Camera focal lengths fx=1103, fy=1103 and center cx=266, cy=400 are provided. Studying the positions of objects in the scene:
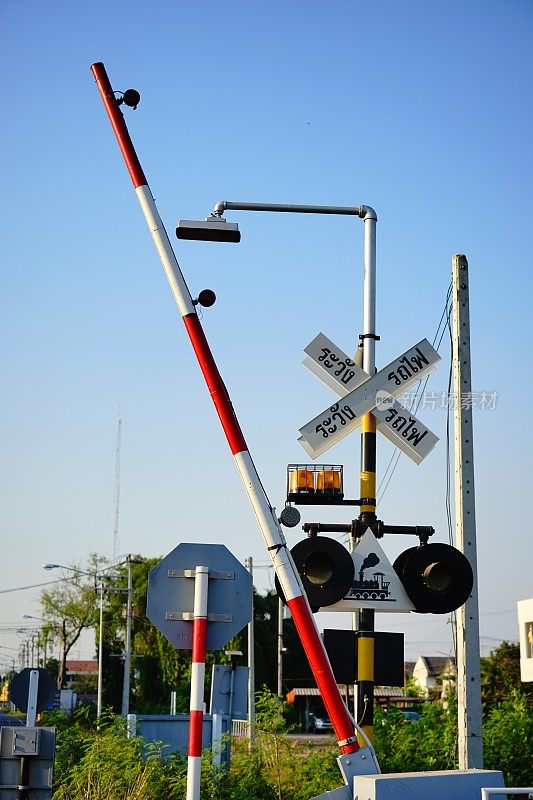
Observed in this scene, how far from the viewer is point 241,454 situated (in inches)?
347

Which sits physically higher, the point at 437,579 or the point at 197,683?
the point at 437,579

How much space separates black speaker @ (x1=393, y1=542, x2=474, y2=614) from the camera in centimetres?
938

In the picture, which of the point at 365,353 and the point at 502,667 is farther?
the point at 502,667

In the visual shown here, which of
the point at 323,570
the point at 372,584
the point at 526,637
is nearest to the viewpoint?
the point at 323,570

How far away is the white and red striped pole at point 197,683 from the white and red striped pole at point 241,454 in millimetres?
801

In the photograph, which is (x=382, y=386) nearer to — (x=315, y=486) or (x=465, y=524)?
(x=315, y=486)

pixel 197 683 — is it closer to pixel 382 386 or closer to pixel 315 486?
pixel 315 486

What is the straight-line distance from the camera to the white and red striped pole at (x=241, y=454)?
27.2 ft

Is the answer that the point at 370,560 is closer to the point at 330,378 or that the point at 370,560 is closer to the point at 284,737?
the point at 330,378

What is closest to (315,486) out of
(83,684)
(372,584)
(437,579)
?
(372,584)

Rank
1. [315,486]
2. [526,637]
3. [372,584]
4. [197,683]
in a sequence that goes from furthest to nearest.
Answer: [526,637], [315,486], [372,584], [197,683]

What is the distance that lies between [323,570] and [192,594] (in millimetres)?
1530

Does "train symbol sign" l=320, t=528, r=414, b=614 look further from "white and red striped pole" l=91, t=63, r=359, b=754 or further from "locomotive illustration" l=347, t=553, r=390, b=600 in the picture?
"white and red striped pole" l=91, t=63, r=359, b=754

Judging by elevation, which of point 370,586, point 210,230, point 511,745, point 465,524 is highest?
point 210,230
